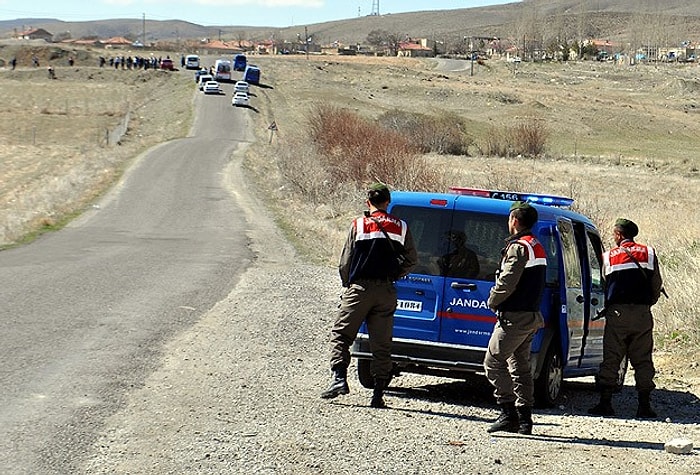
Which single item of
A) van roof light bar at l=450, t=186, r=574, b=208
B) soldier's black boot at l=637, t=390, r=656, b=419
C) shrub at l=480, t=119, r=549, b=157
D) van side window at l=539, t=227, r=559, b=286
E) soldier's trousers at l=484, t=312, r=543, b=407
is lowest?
shrub at l=480, t=119, r=549, b=157

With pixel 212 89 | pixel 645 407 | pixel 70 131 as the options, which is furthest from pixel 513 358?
pixel 212 89

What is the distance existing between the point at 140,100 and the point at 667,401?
3197 inches

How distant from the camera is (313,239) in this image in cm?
2409

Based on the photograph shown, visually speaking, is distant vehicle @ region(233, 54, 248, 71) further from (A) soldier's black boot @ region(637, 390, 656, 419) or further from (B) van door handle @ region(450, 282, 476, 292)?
(B) van door handle @ region(450, 282, 476, 292)

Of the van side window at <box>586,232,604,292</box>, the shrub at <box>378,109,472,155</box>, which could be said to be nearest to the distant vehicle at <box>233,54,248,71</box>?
the shrub at <box>378,109,472,155</box>

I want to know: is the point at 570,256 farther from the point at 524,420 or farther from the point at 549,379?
the point at 524,420

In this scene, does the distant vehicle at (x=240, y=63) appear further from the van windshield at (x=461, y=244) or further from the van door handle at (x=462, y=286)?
the van door handle at (x=462, y=286)

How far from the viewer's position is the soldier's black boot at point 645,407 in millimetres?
10000

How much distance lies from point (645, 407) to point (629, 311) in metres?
0.92

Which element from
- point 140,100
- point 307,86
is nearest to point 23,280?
point 140,100

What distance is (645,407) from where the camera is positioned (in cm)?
1005

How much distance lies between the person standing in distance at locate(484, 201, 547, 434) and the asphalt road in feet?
9.54

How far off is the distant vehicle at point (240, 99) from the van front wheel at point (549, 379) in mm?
70751

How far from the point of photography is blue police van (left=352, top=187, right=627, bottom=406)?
934 centimetres
